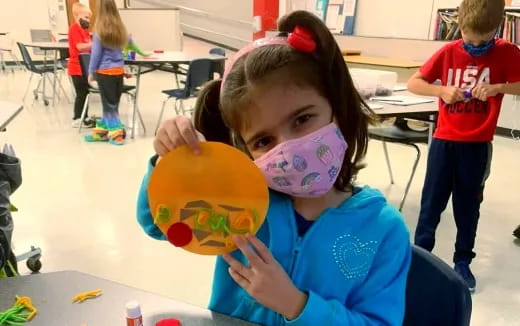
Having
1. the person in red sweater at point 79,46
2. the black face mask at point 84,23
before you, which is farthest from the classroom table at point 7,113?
the black face mask at point 84,23

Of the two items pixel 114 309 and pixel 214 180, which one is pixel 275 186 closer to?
pixel 214 180

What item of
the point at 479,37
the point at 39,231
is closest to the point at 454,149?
the point at 479,37

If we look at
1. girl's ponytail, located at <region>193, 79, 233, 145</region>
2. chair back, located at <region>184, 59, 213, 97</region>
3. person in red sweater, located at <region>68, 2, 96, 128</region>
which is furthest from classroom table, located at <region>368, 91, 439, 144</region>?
person in red sweater, located at <region>68, 2, 96, 128</region>

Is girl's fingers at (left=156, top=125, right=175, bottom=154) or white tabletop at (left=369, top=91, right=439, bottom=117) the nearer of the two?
girl's fingers at (left=156, top=125, right=175, bottom=154)

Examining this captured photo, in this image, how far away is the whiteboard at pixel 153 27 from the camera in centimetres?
833

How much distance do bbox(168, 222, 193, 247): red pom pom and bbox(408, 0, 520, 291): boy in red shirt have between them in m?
1.74

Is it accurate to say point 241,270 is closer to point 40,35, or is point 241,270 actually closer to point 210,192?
point 210,192

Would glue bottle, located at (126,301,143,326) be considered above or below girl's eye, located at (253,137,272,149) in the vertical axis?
below

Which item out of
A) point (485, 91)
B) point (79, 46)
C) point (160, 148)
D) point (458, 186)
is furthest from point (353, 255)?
point (79, 46)

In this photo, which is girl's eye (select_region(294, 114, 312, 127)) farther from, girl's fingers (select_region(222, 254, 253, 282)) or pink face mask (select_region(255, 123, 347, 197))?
girl's fingers (select_region(222, 254, 253, 282))

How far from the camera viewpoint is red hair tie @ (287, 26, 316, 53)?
0.83 meters

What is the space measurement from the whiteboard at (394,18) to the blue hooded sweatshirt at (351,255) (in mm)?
5332

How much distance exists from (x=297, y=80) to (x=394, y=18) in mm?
5681

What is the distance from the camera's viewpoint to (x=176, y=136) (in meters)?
0.73
